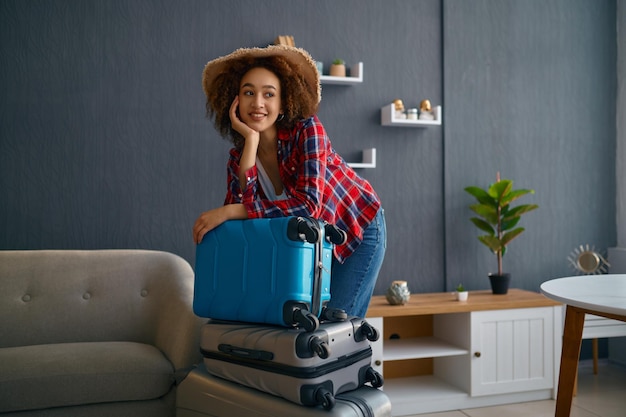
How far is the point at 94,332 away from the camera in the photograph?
A: 271 centimetres

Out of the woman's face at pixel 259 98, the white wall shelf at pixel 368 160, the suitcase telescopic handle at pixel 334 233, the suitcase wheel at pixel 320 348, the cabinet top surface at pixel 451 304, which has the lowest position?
the cabinet top surface at pixel 451 304

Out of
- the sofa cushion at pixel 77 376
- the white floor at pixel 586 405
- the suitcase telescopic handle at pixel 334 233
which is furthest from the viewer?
the white floor at pixel 586 405

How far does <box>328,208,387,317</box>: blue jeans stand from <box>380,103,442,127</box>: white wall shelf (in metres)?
1.58

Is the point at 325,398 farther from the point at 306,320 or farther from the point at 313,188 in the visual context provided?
the point at 313,188

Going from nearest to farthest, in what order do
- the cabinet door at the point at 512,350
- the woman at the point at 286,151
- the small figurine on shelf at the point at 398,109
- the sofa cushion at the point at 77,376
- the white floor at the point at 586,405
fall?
the woman at the point at 286,151 < the sofa cushion at the point at 77,376 < the white floor at the point at 586,405 < the cabinet door at the point at 512,350 < the small figurine on shelf at the point at 398,109

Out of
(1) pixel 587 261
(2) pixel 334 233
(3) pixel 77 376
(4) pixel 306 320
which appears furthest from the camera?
(1) pixel 587 261

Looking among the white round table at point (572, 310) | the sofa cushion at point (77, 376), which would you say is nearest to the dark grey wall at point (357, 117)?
the sofa cushion at point (77, 376)

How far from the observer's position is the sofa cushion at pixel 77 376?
2.19 metres

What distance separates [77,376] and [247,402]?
853 mm

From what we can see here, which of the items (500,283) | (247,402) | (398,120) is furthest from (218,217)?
(500,283)

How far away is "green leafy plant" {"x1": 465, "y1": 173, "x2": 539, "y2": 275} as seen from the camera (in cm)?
342

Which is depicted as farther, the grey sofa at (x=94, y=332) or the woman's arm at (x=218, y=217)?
the grey sofa at (x=94, y=332)

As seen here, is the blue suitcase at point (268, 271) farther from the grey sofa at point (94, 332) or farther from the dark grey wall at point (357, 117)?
the dark grey wall at point (357, 117)

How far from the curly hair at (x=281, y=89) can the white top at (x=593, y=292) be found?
103cm
